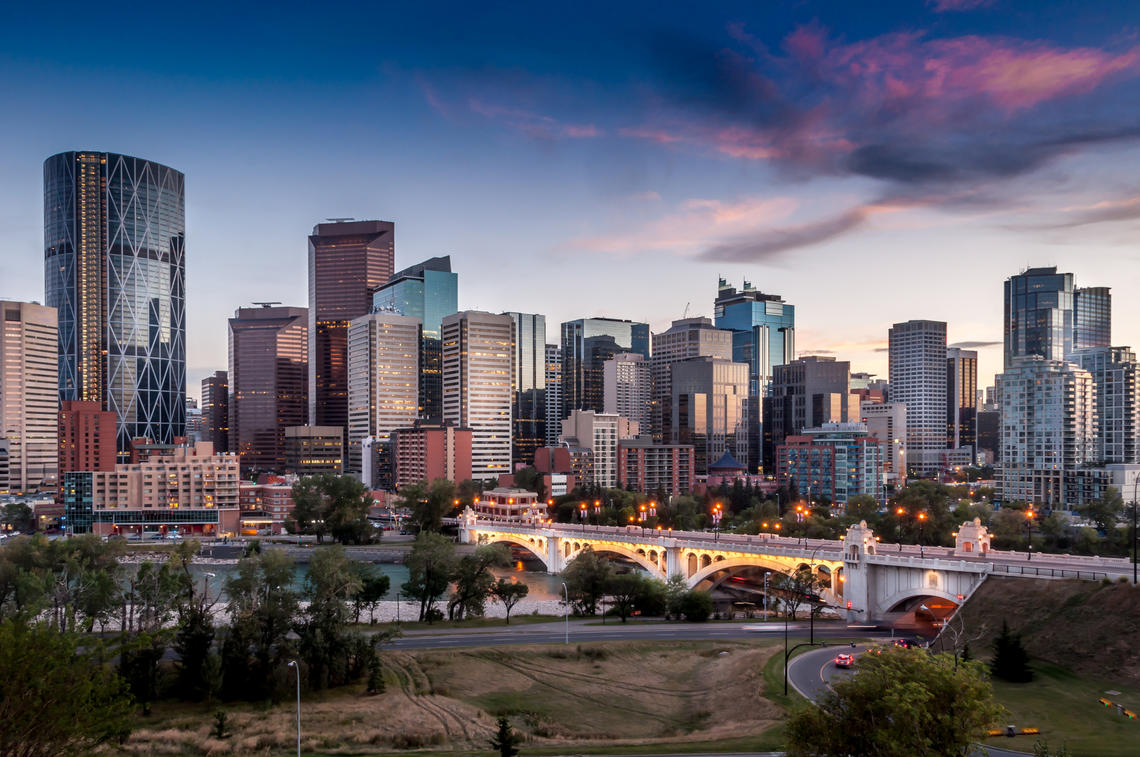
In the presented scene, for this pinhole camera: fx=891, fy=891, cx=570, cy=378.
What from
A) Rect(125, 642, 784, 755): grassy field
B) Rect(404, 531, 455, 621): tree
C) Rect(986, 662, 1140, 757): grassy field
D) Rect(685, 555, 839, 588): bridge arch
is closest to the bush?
Rect(125, 642, 784, 755): grassy field

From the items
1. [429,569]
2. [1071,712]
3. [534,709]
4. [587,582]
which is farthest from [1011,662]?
[429,569]

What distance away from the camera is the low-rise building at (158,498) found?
186625 millimetres

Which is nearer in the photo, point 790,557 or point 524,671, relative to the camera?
point 524,671

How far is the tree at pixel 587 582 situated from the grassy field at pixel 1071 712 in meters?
43.6

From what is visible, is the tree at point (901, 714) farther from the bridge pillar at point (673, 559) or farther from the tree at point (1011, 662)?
the bridge pillar at point (673, 559)

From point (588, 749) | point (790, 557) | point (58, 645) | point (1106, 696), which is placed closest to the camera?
point (58, 645)

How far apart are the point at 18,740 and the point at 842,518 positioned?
125659 millimetres

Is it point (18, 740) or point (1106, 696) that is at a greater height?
point (18, 740)

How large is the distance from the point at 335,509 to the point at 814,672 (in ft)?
437

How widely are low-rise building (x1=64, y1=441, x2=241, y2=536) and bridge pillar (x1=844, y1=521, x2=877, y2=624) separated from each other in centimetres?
14601

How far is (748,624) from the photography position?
259 feet

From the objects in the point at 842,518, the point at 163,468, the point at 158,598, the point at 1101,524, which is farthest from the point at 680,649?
the point at 163,468

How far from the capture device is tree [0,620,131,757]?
1204 inches

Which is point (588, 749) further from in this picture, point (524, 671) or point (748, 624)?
point (748, 624)
